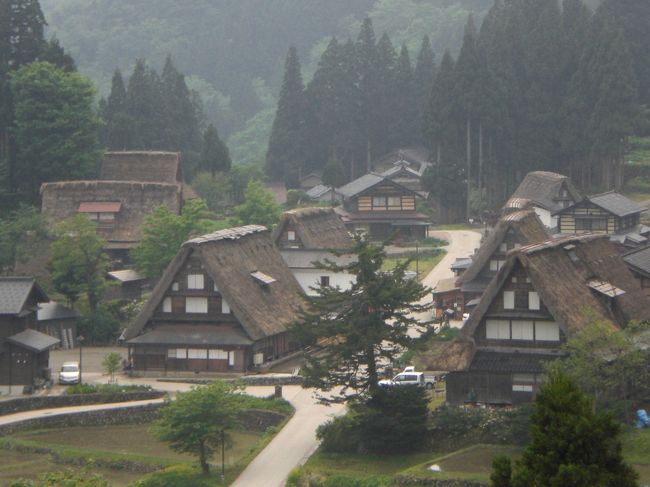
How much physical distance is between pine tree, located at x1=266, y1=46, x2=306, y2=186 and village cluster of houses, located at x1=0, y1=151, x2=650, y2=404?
19264 mm

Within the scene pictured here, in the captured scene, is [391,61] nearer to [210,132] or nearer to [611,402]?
[210,132]

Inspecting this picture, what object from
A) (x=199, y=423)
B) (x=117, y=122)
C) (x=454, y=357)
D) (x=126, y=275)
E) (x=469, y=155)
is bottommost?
(x=199, y=423)

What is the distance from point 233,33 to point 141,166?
81.8 metres

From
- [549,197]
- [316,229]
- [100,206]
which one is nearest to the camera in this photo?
[316,229]

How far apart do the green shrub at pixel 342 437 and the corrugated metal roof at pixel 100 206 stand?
28536 millimetres

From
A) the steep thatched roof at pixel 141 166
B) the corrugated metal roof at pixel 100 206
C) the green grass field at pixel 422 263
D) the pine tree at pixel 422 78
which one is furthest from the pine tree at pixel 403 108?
the corrugated metal roof at pixel 100 206

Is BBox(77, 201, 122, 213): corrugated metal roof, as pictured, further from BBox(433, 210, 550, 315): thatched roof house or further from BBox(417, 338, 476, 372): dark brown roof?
BBox(417, 338, 476, 372): dark brown roof

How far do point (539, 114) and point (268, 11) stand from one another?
80.1 meters

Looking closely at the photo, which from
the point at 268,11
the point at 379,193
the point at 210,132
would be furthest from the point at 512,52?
the point at 268,11

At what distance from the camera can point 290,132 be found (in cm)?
8825

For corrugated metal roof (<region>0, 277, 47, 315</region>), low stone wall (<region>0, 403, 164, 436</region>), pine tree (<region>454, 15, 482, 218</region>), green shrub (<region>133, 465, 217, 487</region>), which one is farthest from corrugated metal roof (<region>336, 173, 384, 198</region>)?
green shrub (<region>133, 465, 217, 487</region>)

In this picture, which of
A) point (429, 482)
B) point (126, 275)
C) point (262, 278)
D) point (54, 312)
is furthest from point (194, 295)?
point (429, 482)

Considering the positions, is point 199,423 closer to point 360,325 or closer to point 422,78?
point 360,325

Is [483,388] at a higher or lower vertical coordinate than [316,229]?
lower
